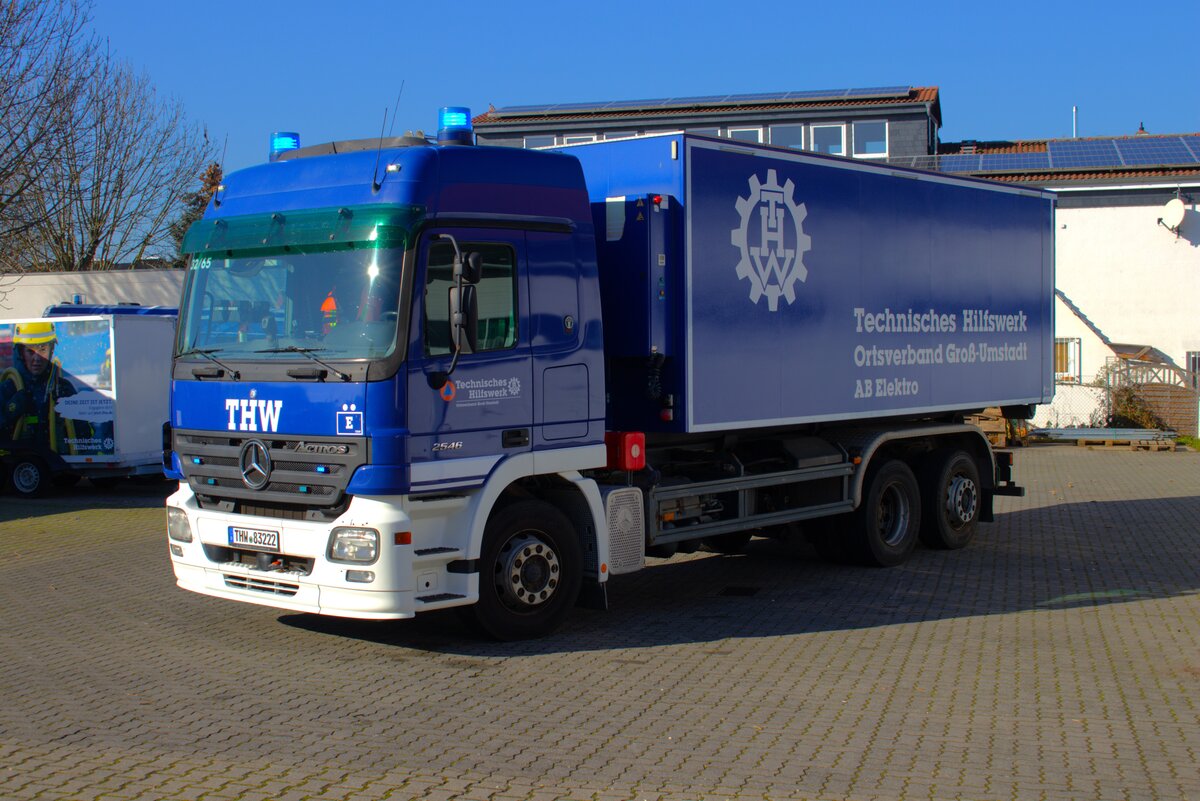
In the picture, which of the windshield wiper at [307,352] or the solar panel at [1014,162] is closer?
the windshield wiper at [307,352]

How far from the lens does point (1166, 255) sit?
29984 mm

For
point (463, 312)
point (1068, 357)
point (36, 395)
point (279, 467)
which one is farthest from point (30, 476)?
point (1068, 357)

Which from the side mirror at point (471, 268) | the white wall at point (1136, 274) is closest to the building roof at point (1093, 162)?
the white wall at point (1136, 274)

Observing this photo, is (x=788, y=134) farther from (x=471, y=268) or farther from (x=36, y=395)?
(x=471, y=268)

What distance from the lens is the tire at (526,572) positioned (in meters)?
7.82

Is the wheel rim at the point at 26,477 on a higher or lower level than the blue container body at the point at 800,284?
lower

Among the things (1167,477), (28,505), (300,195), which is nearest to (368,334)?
(300,195)

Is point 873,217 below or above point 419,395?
above

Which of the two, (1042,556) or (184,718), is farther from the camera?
(1042,556)

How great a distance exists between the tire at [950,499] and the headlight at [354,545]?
6892mm

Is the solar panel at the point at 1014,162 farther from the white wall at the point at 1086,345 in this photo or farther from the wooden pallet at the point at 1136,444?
the wooden pallet at the point at 1136,444

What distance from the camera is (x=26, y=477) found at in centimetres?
1778

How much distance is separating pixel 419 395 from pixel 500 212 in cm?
141

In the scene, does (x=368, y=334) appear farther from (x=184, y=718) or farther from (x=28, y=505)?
(x=28, y=505)
